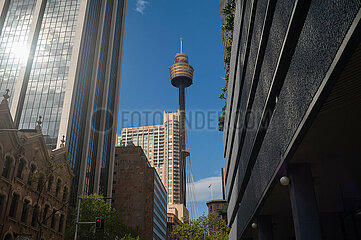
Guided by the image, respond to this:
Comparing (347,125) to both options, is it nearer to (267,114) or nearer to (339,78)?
(339,78)

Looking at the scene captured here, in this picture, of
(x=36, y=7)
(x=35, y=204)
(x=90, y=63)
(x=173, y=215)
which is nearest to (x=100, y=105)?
(x=90, y=63)

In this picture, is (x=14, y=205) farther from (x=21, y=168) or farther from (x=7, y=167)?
(x=7, y=167)

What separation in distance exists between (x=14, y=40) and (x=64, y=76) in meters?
19.3

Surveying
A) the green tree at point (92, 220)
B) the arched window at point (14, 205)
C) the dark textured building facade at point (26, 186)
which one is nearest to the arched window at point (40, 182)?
the dark textured building facade at point (26, 186)

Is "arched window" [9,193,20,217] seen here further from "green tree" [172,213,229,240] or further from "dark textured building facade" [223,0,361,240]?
"green tree" [172,213,229,240]

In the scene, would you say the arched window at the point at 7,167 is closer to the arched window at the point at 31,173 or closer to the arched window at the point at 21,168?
the arched window at the point at 21,168

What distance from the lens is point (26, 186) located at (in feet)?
100

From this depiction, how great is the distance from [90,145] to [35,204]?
45604 millimetres

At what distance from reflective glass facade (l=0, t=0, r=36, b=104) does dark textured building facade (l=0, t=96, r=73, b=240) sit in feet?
144

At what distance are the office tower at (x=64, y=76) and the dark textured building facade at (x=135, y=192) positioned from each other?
48.0 ft

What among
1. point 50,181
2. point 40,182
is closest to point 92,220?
point 50,181

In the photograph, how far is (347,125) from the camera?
6.91m

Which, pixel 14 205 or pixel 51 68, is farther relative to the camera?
pixel 51 68

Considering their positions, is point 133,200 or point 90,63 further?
point 133,200
